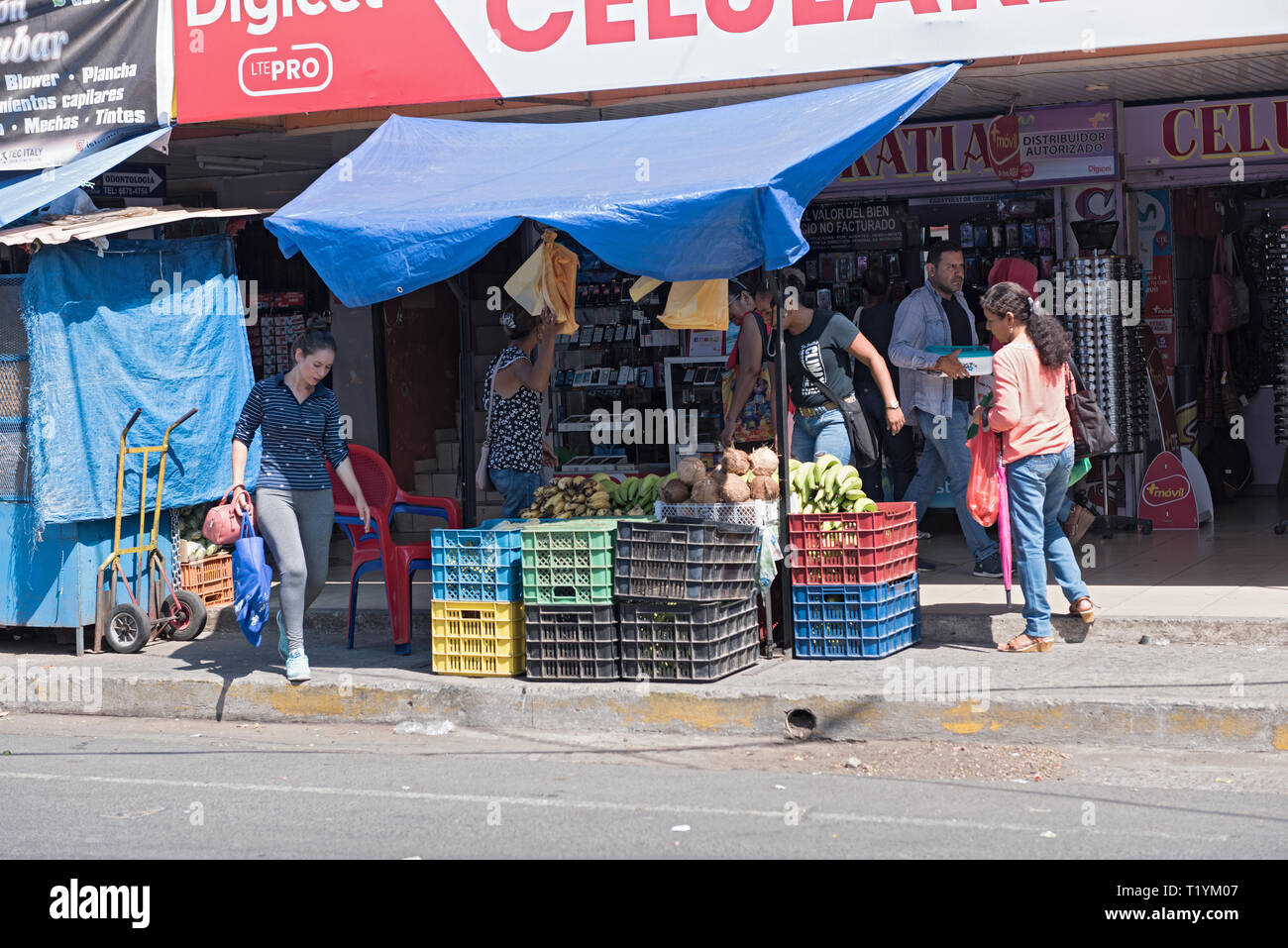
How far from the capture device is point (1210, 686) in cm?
729

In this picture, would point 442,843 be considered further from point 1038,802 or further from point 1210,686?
point 1210,686

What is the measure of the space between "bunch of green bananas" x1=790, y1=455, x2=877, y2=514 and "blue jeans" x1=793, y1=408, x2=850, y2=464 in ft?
1.73

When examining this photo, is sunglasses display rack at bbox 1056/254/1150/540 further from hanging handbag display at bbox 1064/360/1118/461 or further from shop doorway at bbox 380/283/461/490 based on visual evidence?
shop doorway at bbox 380/283/461/490

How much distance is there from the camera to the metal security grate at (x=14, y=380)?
9781mm

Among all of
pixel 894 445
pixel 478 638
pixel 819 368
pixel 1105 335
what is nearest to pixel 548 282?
pixel 819 368

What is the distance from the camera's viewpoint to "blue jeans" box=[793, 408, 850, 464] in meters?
9.24

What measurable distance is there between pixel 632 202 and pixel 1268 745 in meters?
4.01

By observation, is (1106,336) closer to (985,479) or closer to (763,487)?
(985,479)

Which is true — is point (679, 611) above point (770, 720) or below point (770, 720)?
above

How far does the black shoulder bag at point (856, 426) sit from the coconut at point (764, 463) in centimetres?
93

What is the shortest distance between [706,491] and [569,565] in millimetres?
892

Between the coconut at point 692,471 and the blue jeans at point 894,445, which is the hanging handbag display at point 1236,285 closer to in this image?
the blue jeans at point 894,445
